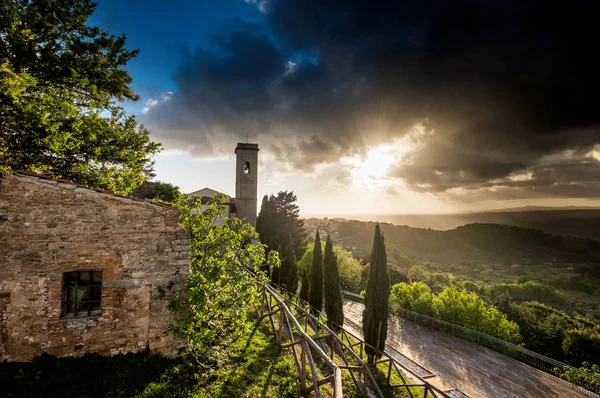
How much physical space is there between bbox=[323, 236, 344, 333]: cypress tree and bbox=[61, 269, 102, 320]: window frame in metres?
10.1

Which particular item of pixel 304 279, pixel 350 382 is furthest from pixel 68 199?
pixel 304 279

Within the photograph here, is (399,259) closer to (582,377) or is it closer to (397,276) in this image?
(397,276)

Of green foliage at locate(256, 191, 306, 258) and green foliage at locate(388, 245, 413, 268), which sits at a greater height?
green foliage at locate(256, 191, 306, 258)

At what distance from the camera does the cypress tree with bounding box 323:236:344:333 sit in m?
13.6

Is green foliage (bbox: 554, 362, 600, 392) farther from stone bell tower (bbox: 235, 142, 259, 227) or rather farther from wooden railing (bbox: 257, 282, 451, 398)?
stone bell tower (bbox: 235, 142, 259, 227)

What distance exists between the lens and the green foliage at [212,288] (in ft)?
19.7

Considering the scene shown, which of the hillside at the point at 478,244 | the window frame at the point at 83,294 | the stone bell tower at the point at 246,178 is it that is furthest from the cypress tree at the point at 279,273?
the hillside at the point at 478,244

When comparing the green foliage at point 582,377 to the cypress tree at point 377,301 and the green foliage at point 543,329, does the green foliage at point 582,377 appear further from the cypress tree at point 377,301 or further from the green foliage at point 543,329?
the cypress tree at point 377,301

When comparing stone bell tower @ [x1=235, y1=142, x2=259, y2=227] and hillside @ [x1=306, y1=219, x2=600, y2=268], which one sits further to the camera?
hillside @ [x1=306, y1=219, x2=600, y2=268]

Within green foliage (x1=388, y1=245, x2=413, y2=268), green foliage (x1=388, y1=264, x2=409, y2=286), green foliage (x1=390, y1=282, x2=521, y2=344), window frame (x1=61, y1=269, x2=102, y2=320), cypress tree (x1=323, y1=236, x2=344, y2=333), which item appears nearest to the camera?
window frame (x1=61, y1=269, x2=102, y2=320)

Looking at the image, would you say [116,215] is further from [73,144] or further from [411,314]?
[411,314]

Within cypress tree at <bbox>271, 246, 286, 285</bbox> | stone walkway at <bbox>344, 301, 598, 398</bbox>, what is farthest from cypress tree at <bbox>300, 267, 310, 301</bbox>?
stone walkway at <bbox>344, 301, 598, 398</bbox>

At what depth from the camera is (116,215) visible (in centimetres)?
612

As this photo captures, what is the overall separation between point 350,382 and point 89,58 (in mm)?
14104
